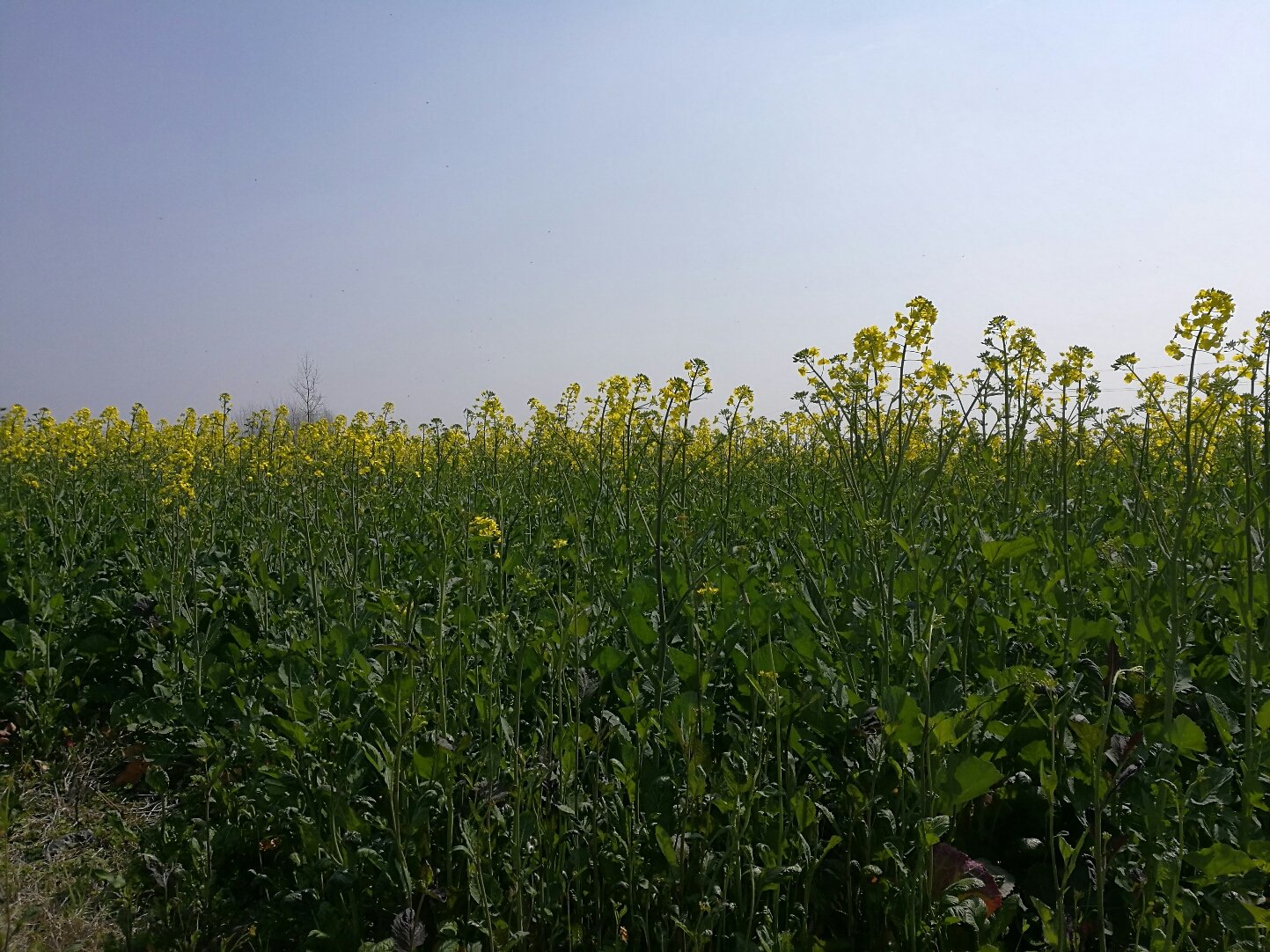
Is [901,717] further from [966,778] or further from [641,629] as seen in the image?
[641,629]

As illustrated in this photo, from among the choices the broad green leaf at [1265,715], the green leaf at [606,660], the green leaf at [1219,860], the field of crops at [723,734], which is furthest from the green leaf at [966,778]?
the green leaf at [606,660]

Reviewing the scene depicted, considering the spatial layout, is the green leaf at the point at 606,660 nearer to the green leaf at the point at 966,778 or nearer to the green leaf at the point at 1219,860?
the green leaf at the point at 966,778

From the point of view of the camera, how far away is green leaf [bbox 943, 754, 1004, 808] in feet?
5.75

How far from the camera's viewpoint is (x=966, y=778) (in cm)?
178

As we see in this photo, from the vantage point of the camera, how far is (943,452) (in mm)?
2312

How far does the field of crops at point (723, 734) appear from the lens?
1.77 metres

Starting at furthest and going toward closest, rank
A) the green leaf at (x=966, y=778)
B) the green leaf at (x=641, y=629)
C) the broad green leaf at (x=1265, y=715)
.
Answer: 1. the green leaf at (x=641, y=629)
2. the broad green leaf at (x=1265, y=715)
3. the green leaf at (x=966, y=778)

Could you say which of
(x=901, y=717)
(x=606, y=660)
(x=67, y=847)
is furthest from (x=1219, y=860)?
(x=67, y=847)

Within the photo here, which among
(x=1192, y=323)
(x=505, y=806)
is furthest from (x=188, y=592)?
(x=1192, y=323)

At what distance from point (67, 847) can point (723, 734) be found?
231cm

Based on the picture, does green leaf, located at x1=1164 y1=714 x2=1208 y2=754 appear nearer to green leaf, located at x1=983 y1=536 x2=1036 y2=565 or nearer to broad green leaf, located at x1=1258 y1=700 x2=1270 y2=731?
broad green leaf, located at x1=1258 y1=700 x2=1270 y2=731

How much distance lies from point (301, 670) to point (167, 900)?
77 centimetres

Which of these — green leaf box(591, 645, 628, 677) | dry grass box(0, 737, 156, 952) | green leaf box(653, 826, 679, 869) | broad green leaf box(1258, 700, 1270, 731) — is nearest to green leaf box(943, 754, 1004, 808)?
green leaf box(653, 826, 679, 869)

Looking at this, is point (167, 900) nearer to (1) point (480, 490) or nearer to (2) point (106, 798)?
(2) point (106, 798)
